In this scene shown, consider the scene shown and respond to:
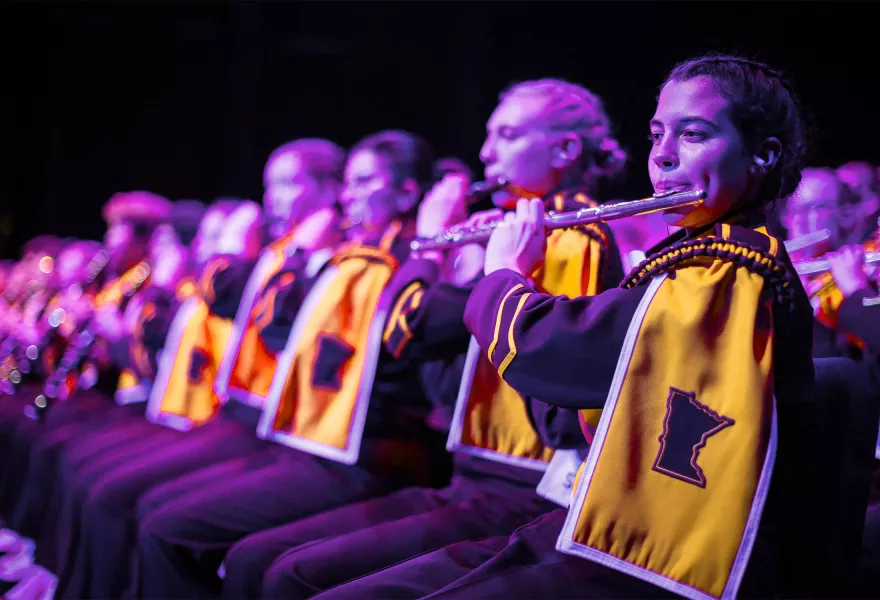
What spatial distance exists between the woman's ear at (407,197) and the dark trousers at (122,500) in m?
1.08

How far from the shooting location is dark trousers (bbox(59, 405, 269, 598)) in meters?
2.83

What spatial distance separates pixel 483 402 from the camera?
204 centimetres

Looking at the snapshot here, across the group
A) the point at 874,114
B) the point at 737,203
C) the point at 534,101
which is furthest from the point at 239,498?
the point at 874,114

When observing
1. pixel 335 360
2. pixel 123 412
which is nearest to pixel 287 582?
pixel 335 360

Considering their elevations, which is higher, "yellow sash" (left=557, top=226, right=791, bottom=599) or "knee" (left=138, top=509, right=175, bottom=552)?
"yellow sash" (left=557, top=226, right=791, bottom=599)

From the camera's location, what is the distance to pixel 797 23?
253cm

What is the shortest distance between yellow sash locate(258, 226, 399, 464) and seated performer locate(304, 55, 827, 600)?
0.99m

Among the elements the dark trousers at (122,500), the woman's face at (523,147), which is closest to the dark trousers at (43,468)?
the dark trousers at (122,500)

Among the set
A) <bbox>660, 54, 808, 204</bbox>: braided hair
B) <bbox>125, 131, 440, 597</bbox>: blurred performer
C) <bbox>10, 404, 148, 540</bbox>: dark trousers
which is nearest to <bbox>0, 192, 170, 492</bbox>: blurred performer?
<bbox>10, 404, 148, 540</bbox>: dark trousers

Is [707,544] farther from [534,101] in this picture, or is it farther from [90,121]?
[90,121]

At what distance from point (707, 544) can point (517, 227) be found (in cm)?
74

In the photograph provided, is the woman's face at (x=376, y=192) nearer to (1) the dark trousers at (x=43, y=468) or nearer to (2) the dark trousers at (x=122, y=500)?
(2) the dark trousers at (x=122, y=500)

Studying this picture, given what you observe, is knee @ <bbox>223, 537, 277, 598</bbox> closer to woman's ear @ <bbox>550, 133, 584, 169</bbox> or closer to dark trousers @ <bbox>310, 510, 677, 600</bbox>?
dark trousers @ <bbox>310, 510, 677, 600</bbox>

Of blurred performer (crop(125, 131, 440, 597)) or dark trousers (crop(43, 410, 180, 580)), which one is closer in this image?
blurred performer (crop(125, 131, 440, 597))
